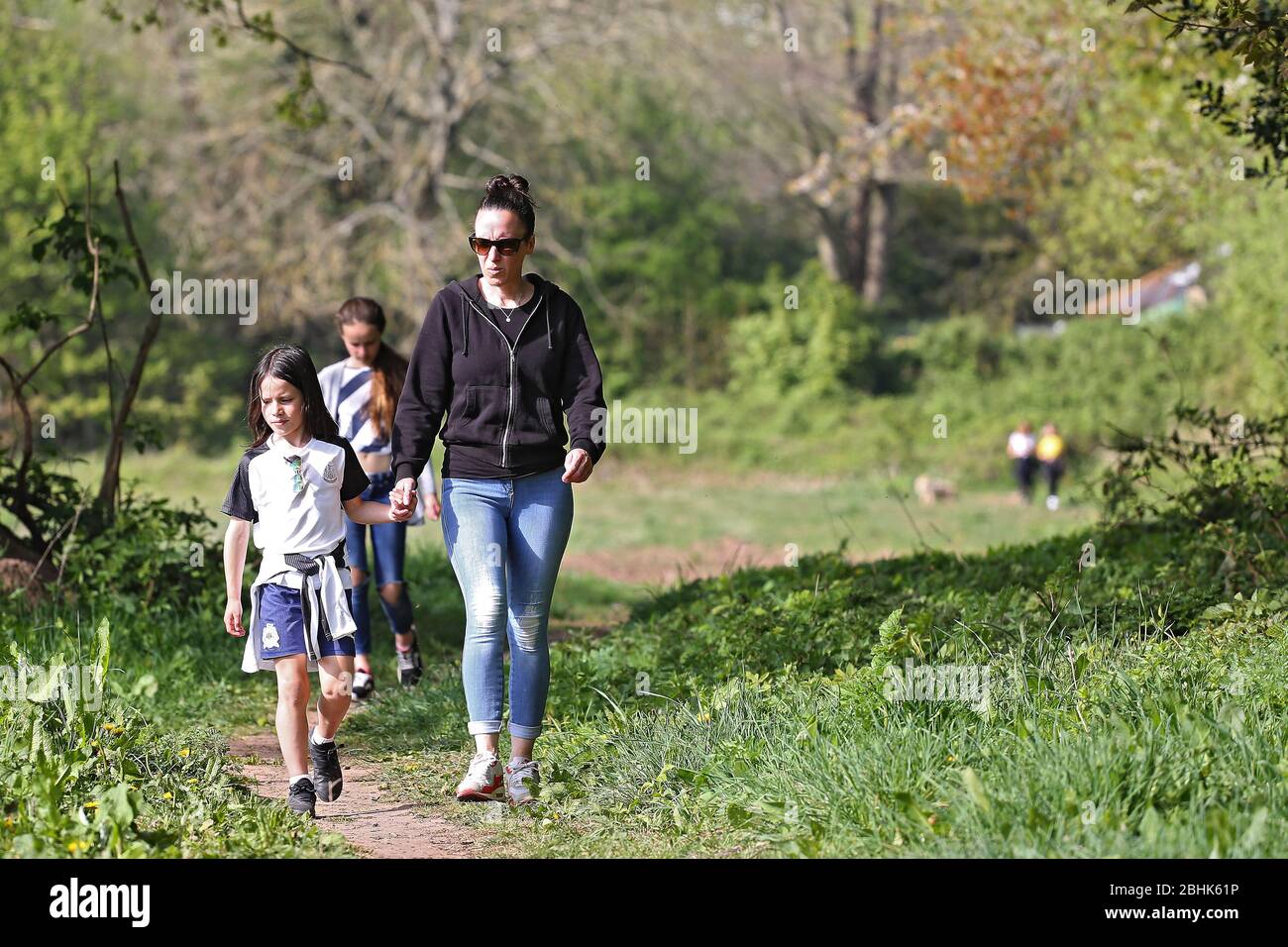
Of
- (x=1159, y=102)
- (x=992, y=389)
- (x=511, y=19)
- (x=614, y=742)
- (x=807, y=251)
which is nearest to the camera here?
(x=614, y=742)

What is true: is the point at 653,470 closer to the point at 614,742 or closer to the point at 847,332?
the point at 847,332

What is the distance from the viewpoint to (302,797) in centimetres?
557

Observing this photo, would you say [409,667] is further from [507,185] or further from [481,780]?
[507,185]

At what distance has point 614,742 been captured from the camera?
6066mm

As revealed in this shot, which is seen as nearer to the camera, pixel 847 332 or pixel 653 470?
pixel 653 470

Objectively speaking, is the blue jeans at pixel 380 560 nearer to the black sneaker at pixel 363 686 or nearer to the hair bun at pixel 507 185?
the black sneaker at pixel 363 686

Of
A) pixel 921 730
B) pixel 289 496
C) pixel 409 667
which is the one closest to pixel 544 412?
pixel 289 496

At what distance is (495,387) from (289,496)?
2.63 feet

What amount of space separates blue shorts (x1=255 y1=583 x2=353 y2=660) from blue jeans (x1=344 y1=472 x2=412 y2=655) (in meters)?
2.51

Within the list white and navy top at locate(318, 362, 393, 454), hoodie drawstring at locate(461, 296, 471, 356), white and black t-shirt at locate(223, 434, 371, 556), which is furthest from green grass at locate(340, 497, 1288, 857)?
Answer: hoodie drawstring at locate(461, 296, 471, 356)

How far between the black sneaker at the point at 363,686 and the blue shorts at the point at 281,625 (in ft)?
8.67

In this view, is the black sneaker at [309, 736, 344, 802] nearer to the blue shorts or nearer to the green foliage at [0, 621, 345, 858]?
the green foliage at [0, 621, 345, 858]
